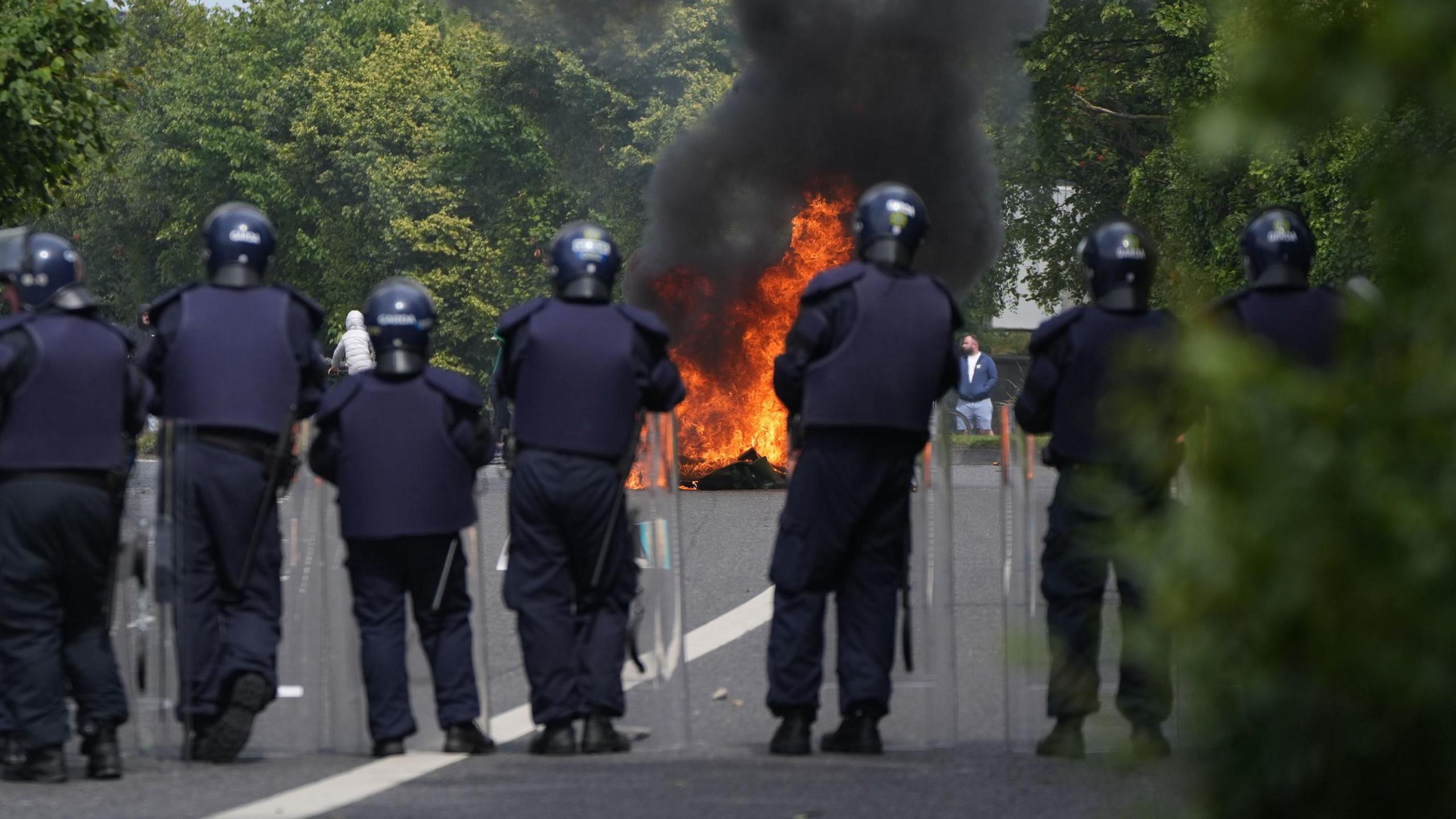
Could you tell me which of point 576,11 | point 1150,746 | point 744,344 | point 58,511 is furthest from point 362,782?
point 576,11

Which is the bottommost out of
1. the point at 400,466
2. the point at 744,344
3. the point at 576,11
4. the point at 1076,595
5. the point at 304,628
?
the point at 304,628

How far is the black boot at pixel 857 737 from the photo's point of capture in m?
6.86

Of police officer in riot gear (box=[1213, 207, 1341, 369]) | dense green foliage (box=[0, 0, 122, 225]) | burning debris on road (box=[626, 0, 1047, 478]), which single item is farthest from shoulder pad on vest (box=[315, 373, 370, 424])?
burning debris on road (box=[626, 0, 1047, 478])

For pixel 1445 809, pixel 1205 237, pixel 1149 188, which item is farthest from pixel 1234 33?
pixel 1149 188

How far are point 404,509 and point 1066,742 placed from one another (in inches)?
83.2

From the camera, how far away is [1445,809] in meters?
2.08

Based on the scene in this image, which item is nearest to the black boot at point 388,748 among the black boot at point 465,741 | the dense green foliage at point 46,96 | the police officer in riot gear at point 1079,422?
the black boot at point 465,741

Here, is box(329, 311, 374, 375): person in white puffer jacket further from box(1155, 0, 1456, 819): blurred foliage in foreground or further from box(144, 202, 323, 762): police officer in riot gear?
box(1155, 0, 1456, 819): blurred foliage in foreground

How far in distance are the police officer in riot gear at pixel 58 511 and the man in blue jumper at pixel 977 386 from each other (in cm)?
2079

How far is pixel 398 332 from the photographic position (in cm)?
698

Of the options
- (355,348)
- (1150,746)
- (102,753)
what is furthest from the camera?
(355,348)

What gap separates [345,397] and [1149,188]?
31085mm

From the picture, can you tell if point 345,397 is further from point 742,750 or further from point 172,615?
point 742,750

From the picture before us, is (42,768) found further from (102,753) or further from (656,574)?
(656,574)
